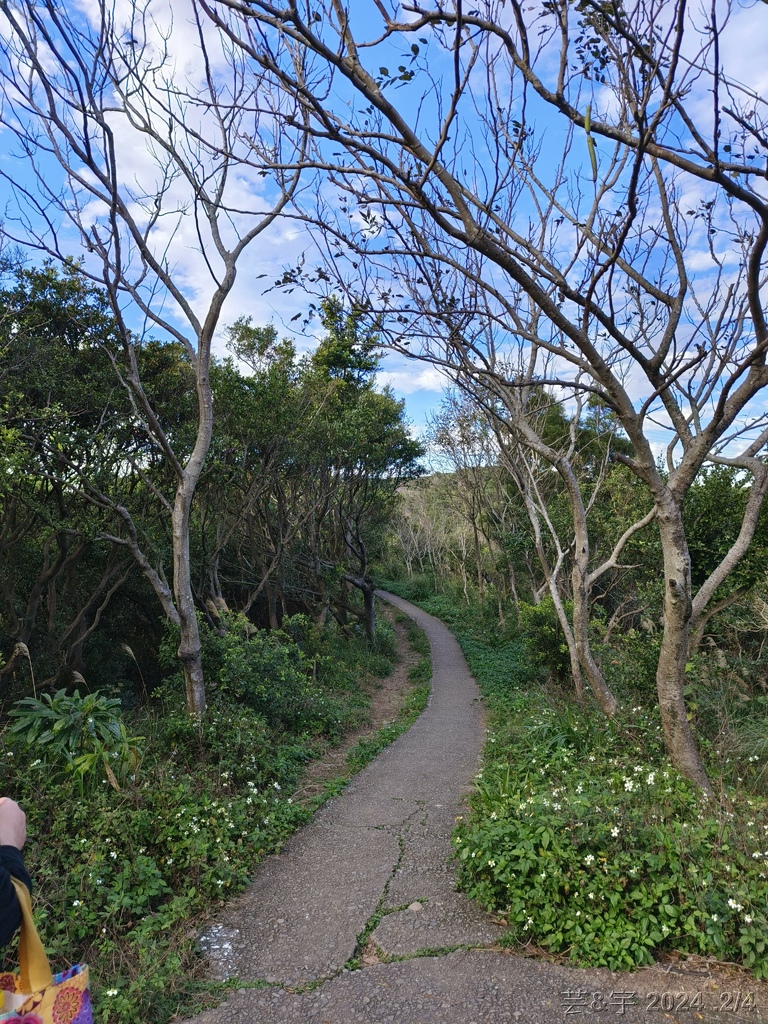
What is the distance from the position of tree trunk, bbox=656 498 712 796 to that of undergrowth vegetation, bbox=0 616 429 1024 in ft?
10.4

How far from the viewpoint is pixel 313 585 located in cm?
1482

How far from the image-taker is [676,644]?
4.29 meters

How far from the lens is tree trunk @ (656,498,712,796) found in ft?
13.8

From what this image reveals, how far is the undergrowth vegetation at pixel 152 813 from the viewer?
318 cm

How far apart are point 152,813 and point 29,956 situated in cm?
275

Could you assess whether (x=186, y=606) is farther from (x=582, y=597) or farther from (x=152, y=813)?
(x=582, y=597)

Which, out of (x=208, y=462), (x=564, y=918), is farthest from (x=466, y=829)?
(x=208, y=462)

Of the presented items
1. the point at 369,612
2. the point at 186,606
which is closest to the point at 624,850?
the point at 186,606

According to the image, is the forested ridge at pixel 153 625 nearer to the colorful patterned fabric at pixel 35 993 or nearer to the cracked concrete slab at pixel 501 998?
the cracked concrete slab at pixel 501 998

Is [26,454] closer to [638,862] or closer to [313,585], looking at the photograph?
[638,862]

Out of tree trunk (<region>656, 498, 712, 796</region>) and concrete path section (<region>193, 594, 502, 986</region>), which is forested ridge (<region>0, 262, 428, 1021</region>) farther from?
tree trunk (<region>656, 498, 712, 796</region>)

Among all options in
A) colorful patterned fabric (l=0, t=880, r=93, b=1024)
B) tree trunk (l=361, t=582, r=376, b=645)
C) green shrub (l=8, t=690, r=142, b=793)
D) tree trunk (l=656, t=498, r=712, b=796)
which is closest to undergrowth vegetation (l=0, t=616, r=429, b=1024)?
green shrub (l=8, t=690, r=142, b=793)

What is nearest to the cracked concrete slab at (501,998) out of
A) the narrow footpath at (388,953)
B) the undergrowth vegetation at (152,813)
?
the narrow footpath at (388,953)

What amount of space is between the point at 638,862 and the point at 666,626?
1692mm
